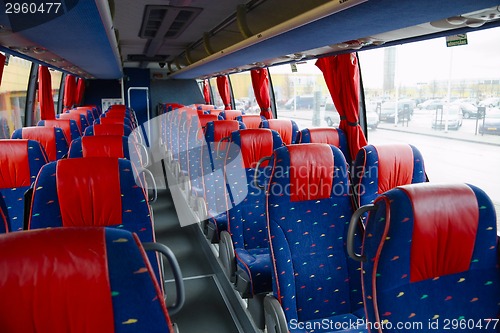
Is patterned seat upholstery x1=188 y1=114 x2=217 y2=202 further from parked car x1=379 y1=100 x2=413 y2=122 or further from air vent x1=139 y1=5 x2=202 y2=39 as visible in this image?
parked car x1=379 y1=100 x2=413 y2=122

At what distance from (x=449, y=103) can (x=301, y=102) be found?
3.87 m

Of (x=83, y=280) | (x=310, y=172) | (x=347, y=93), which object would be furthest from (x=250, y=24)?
(x=83, y=280)

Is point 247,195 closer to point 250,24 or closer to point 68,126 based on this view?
point 250,24

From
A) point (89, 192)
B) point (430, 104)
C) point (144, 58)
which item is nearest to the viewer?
point (89, 192)

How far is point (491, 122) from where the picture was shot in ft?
11.5

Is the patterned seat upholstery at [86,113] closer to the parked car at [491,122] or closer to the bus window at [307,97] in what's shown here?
the bus window at [307,97]

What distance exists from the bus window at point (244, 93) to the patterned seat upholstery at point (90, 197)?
8.06 meters

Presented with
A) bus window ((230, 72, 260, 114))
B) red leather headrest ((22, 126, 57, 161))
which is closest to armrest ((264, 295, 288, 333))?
red leather headrest ((22, 126, 57, 161))

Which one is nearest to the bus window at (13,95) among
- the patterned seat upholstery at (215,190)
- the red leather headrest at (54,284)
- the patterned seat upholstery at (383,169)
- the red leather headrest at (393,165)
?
the patterned seat upholstery at (215,190)

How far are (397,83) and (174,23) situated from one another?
3625mm

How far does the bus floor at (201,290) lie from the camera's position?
362 cm

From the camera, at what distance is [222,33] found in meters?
6.44

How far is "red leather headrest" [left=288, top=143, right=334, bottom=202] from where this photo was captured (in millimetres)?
2625

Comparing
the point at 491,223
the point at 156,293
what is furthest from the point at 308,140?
the point at 156,293
